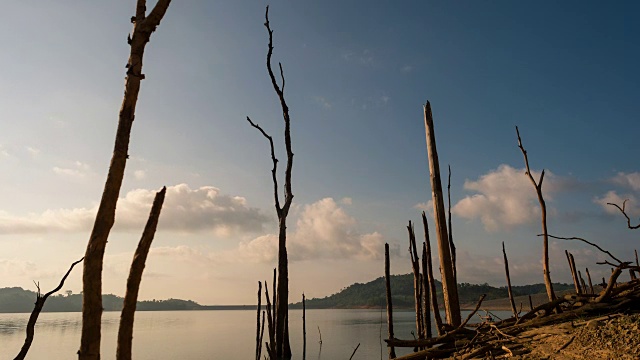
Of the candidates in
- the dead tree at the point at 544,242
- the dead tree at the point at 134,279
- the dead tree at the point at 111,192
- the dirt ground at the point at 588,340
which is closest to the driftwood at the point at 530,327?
the dirt ground at the point at 588,340

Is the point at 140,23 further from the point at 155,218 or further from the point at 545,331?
the point at 545,331

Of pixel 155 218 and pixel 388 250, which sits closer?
pixel 155 218

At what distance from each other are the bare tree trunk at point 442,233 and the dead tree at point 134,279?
608 cm

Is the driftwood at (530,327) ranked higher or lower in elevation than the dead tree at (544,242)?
lower

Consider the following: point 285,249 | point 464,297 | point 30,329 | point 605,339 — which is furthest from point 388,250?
point 464,297

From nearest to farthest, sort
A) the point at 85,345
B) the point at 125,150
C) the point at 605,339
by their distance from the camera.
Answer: the point at 85,345 → the point at 125,150 → the point at 605,339

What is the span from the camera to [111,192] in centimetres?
431

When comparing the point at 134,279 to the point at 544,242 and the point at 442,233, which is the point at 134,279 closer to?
the point at 442,233

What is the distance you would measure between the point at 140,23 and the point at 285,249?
10.7m

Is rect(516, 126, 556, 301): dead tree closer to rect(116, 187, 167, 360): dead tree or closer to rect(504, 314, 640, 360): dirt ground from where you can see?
rect(504, 314, 640, 360): dirt ground

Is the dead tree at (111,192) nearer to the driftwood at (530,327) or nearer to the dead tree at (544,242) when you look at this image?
the driftwood at (530,327)

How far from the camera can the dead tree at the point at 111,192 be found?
395 cm

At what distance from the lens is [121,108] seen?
471 cm

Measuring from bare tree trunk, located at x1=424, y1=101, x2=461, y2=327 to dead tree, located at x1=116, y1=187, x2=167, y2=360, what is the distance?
20.0 ft
